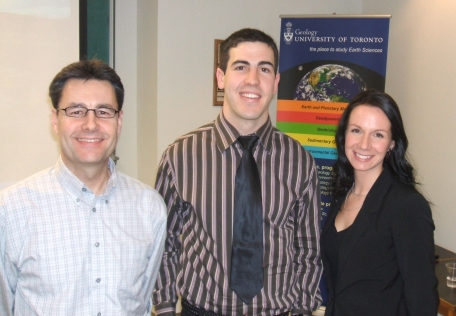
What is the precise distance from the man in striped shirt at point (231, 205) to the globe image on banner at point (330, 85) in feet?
6.19

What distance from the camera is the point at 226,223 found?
168 cm

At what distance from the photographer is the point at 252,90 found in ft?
5.51

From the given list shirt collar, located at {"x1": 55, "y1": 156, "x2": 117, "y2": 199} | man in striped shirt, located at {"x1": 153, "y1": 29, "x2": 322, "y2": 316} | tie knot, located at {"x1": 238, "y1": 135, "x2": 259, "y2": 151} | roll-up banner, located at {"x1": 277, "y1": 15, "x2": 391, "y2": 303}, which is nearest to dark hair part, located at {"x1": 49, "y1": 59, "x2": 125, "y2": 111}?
shirt collar, located at {"x1": 55, "y1": 156, "x2": 117, "y2": 199}

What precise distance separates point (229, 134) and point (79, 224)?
672mm

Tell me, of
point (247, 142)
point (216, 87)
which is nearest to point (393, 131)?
point (247, 142)

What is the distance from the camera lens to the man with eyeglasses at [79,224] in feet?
4.40

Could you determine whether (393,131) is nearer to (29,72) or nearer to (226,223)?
(226,223)

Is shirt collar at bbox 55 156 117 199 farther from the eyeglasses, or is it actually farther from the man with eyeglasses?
the eyeglasses

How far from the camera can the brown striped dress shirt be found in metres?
1.65

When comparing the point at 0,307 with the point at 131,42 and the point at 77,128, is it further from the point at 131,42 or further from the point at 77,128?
the point at 131,42

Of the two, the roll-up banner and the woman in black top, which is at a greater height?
the roll-up banner

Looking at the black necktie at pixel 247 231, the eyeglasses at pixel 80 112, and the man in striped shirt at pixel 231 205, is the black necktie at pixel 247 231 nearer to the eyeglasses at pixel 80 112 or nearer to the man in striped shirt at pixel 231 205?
the man in striped shirt at pixel 231 205

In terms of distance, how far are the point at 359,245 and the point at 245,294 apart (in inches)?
19.6

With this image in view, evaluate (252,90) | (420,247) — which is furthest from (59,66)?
(420,247)
